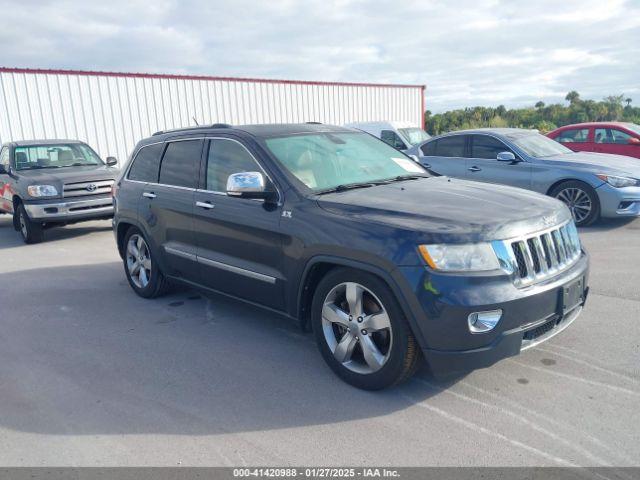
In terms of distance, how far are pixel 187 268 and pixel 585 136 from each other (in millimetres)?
10876

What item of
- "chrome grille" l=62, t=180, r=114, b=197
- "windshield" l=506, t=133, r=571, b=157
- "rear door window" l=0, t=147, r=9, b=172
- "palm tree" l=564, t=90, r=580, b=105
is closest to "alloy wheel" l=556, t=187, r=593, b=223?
"windshield" l=506, t=133, r=571, b=157

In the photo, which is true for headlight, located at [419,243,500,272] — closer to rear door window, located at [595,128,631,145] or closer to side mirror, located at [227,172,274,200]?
side mirror, located at [227,172,274,200]

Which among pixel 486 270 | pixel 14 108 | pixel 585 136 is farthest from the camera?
pixel 14 108

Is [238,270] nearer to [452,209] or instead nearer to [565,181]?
[452,209]

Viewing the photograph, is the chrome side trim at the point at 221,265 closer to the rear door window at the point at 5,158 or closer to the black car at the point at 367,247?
the black car at the point at 367,247

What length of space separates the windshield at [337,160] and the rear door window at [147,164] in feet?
5.62

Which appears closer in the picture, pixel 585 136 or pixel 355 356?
pixel 355 356

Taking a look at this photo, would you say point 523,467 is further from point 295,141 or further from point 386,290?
point 295,141

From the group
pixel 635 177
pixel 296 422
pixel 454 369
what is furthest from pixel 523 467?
pixel 635 177

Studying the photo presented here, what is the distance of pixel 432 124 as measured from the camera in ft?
126

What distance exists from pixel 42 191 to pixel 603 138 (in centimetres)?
1172

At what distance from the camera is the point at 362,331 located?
3.66 meters

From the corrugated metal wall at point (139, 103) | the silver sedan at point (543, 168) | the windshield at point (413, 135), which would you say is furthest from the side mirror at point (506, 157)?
the corrugated metal wall at point (139, 103)

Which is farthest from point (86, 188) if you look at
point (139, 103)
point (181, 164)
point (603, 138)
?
point (603, 138)
